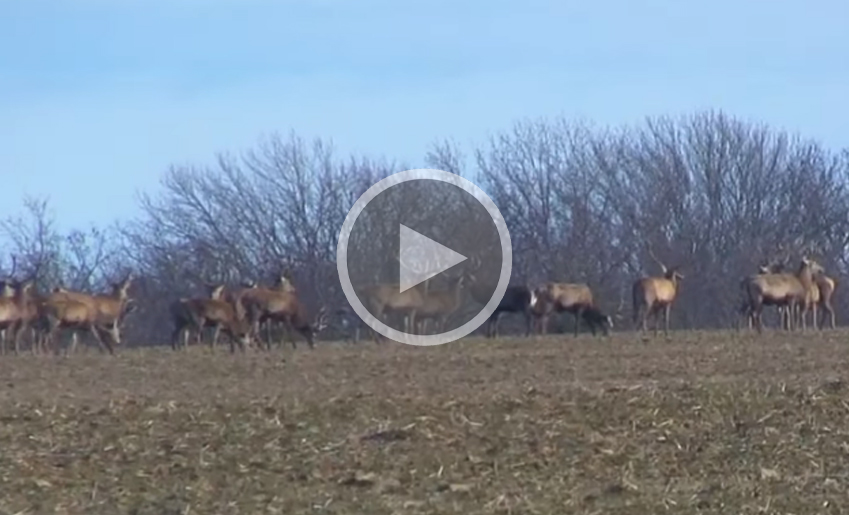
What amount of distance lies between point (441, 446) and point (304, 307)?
22.6 m

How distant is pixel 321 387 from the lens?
18.5 m

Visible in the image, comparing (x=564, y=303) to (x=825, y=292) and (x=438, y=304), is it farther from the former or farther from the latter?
(x=825, y=292)

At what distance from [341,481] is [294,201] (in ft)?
173

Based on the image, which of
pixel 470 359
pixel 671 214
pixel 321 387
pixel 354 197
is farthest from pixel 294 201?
pixel 321 387

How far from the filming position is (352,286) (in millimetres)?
49594

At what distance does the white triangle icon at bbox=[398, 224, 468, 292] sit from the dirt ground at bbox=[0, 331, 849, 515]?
86.7ft

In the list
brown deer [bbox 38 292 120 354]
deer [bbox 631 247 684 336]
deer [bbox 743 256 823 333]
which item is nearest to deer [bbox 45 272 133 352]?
brown deer [bbox 38 292 120 354]

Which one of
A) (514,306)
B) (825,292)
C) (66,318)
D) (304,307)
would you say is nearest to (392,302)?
(514,306)

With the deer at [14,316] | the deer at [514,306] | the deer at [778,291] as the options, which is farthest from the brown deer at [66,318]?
the deer at [778,291]

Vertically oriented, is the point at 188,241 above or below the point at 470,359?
above

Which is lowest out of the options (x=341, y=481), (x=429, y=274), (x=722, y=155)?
(x=341, y=481)

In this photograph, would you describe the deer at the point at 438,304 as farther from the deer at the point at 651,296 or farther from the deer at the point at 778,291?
the deer at the point at 778,291

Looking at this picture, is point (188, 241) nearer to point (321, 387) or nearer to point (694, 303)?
point (694, 303)

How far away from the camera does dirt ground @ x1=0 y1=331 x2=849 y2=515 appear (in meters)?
12.3
